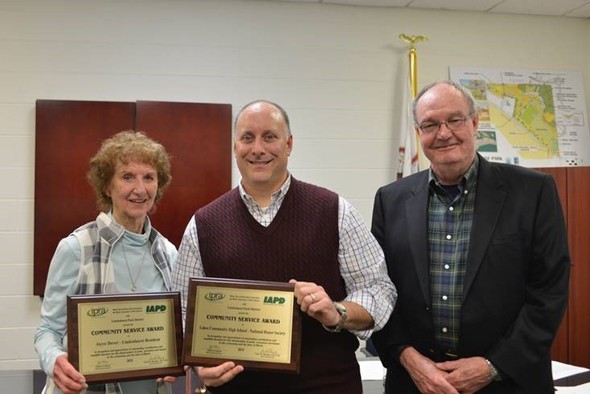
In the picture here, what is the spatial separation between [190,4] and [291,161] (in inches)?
55.2

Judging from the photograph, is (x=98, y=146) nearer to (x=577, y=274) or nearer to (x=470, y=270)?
(x=470, y=270)

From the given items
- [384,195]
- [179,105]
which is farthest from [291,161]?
[384,195]

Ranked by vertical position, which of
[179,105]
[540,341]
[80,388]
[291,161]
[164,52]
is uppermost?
[164,52]

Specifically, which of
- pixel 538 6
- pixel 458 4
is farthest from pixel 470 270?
pixel 538 6

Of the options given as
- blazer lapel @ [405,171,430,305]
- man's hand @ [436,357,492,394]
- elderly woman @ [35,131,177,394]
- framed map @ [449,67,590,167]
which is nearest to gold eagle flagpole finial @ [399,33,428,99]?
framed map @ [449,67,590,167]

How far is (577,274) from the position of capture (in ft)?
13.0

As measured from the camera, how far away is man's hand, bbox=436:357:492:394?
159 cm

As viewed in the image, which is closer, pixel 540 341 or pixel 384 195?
pixel 540 341

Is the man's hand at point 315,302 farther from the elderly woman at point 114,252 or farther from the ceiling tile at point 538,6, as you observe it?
the ceiling tile at point 538,6

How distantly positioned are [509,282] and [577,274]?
2.76 m

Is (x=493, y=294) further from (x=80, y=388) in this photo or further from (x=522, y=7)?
(x=522, y=7)

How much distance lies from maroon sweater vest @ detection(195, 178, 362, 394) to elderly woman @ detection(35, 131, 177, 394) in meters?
0.28

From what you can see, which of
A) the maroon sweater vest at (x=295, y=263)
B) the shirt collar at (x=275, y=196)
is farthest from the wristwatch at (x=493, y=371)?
the shirt collar at (x=275, y=196)

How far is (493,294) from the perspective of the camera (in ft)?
5.34
